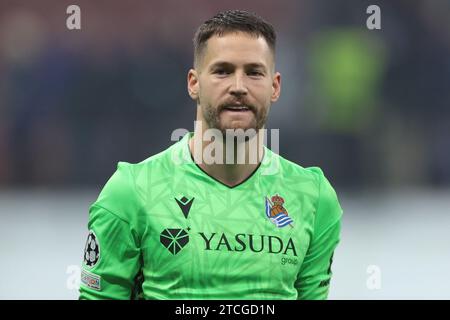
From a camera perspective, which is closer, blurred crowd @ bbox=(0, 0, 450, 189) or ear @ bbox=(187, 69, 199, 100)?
ear @ bbox=(187, 69, 199, 100)

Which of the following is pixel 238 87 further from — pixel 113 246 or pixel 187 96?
pixel 187 96

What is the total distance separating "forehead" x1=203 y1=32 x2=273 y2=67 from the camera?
3.68 metres

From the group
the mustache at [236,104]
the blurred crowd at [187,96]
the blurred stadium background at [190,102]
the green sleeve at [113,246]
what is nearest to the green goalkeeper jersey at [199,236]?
the green sleeve at [113,246]

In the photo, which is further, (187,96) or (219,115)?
(187,96)

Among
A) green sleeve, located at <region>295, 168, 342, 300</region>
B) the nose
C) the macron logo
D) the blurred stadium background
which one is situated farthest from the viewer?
the blurred stadium background

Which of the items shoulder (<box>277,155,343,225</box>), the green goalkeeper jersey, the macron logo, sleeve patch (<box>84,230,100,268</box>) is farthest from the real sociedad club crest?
sleeve patch (<box>84,230,100,268</box>)

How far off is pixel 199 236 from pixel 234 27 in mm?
766

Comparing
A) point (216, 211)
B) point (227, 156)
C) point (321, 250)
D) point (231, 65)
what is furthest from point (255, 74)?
point (321, 250)

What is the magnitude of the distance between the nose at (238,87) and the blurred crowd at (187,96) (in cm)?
818

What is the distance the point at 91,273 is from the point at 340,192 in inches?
349

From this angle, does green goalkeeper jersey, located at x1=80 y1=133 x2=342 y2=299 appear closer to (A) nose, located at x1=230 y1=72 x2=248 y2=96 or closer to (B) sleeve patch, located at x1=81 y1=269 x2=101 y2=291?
(B) sleeve patch, located at x1=81 y1=269 x2=101 y2=291

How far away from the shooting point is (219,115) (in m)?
3.68
